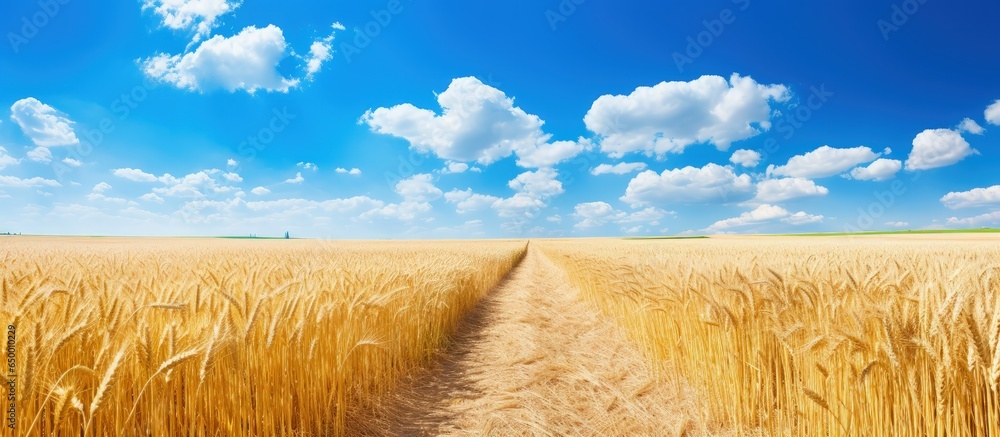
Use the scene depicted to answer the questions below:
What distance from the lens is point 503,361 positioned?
525 centimetres

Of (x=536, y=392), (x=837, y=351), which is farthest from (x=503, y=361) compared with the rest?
(x=837, y=351)

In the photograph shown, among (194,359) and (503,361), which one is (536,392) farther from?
(194,359)

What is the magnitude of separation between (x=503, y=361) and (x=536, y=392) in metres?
1.16

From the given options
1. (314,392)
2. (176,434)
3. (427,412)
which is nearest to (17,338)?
(176,434)

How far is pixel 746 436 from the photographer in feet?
9.63

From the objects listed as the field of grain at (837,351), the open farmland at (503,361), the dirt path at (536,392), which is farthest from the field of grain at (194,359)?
the field of grain at (837,351)

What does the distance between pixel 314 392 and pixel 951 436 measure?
11.2ft

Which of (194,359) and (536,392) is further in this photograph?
(536,392)

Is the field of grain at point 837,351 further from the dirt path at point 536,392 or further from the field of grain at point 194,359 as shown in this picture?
the field of grain at point 194,359

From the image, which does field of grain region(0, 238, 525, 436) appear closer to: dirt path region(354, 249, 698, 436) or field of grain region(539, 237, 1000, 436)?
dirt path region(354, 249, 698, 436)

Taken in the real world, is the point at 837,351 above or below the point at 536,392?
above

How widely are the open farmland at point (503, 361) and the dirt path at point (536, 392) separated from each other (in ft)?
0.08

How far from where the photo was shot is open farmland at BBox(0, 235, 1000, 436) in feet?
6.06

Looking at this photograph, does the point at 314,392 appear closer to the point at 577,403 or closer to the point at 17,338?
the point at 17,338
